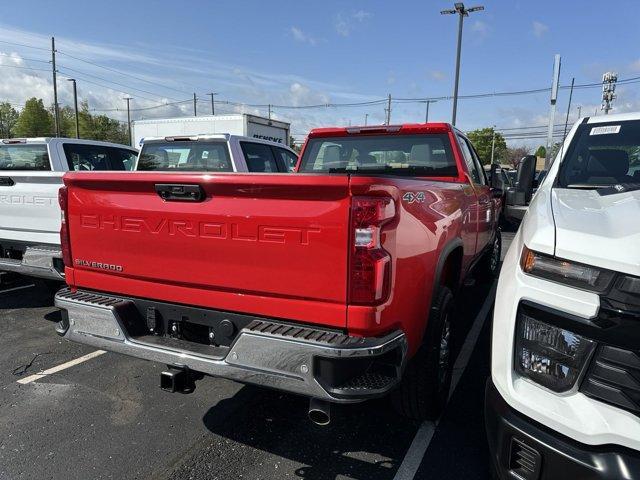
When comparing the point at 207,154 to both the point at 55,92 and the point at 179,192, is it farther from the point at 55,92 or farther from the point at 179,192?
the point at 55,92

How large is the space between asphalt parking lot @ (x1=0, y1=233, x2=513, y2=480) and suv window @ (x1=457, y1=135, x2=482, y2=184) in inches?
74.9

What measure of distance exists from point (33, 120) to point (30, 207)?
69.8 metres

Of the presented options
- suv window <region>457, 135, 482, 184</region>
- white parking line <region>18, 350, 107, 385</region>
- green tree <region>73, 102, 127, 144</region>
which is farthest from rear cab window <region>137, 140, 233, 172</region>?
green tree <region>73, 102, 127, 144</region>

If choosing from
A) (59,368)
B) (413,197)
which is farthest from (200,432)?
(413,197)

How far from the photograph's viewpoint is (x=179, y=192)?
103 inches

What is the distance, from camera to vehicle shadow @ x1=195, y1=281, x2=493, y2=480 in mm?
2795

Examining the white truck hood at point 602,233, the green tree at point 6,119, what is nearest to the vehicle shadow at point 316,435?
the white truck hood at point 602,233

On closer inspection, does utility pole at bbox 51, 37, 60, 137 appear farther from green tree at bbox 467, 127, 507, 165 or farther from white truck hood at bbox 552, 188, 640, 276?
green tree at bbox 467, 127, 507, 165

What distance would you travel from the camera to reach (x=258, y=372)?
2.37m

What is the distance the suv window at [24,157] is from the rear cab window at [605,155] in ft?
19.2

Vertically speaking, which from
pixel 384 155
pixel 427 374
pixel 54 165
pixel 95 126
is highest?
pixel 95 126

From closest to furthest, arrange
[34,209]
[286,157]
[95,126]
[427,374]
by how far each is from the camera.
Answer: [427,374]
[34,209]
[286,157]
[95,126]

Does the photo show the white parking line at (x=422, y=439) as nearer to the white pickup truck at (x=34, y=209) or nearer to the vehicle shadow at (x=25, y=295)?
the white pickup truck at (x=34, y=209)

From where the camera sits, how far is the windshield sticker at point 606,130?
3602 millimetres
